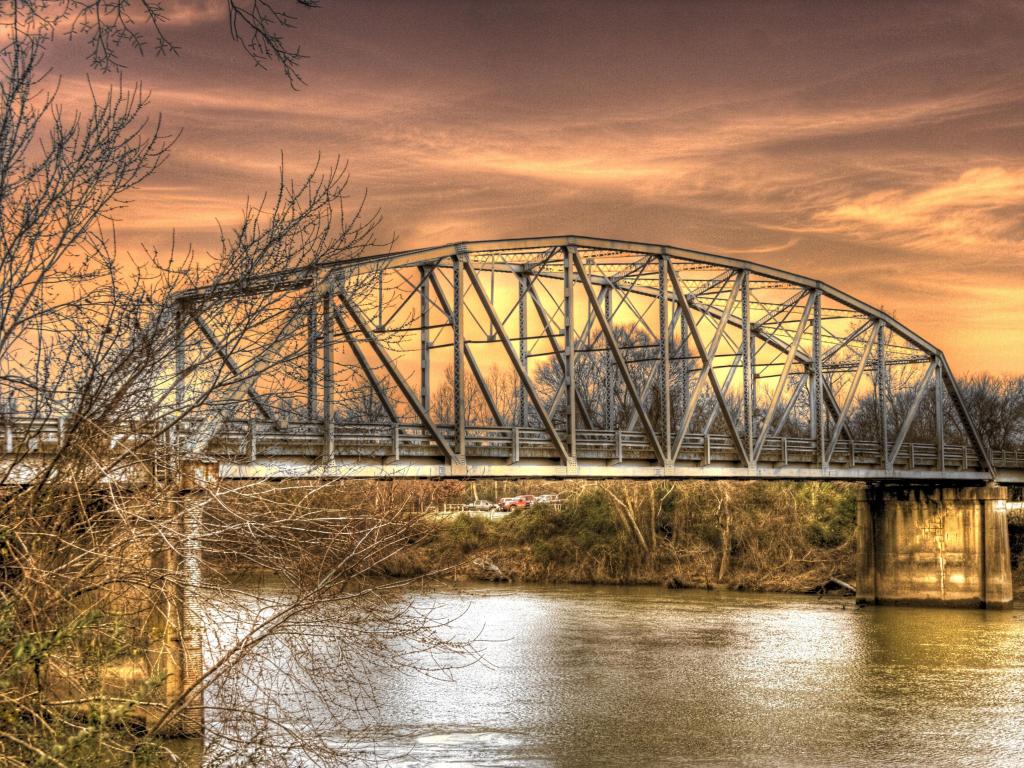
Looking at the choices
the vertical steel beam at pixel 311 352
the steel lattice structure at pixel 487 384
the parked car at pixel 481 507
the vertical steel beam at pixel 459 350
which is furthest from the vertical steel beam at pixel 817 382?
the vertical steel beam at pixel 311 352

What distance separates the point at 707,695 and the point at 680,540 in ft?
109

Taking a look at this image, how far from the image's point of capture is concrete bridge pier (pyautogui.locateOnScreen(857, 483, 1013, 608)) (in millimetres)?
49834

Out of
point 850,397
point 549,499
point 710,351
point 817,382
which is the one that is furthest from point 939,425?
point 549,499

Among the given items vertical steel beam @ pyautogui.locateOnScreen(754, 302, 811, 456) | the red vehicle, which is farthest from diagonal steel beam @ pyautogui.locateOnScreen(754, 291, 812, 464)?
the red vehicle

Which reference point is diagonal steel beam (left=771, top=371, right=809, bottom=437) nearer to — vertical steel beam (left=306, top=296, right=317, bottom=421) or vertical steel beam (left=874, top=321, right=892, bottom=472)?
vertical steel beam (left=874, top=321, right=892, bottom=472)

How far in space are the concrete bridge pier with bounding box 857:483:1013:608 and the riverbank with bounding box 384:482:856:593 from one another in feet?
14.8

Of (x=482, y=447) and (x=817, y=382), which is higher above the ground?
(x=817, y=382)

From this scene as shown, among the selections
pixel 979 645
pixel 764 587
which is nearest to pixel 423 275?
pixel 979 645

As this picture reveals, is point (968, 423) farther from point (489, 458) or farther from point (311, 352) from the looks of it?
point (311, 352)

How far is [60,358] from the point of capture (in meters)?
11.4

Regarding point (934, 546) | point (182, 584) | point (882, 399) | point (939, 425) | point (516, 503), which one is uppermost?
point (882, 399)

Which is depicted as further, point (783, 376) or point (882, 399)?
point (882, 399)

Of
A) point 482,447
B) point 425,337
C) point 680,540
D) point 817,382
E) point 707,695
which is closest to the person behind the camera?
point 707,695

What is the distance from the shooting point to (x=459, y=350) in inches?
1266
